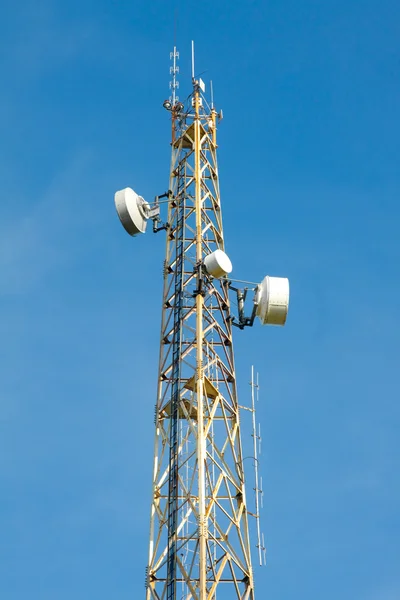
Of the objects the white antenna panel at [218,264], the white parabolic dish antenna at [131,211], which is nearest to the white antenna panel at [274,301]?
the white antenna panel at [218,264]

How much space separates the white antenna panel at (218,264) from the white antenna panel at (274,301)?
1.74 metres

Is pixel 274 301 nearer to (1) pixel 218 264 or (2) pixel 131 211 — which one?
(1) pixel 218 264

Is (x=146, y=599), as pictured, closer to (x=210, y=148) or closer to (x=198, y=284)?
(x=198, y=284)

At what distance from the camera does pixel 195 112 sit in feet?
172

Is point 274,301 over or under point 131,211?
under

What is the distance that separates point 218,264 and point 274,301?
8.60ft

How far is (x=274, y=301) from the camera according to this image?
151 ft

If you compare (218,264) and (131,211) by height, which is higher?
(131,211)

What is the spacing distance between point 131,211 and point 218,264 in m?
4.54

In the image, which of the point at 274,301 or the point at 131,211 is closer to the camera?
the point at 274,301

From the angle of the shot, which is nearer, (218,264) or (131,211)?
(218,264)

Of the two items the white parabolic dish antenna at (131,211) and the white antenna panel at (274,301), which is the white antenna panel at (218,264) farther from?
the white parabolic dish antenna at (131,211)

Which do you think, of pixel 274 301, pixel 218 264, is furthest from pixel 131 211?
pixel 274 301

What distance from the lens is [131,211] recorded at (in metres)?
47.4
